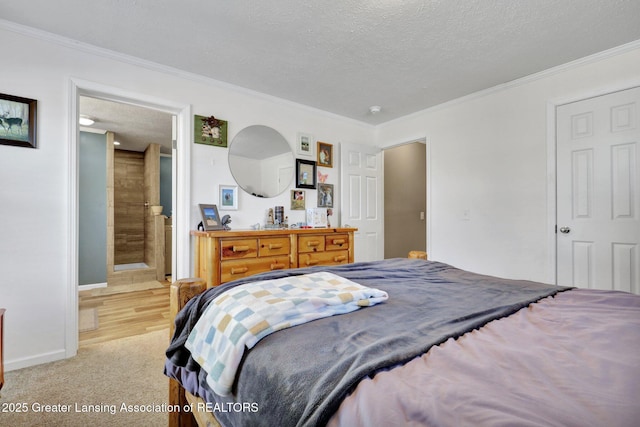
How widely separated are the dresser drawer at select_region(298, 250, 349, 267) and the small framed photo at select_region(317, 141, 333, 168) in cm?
120

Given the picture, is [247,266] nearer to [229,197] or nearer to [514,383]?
[229,197]

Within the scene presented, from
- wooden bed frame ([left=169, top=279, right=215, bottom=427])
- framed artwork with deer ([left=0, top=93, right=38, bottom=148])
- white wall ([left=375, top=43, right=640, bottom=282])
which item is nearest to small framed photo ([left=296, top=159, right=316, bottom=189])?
white wall ([left=375, top=43, right=640, bottom=282])

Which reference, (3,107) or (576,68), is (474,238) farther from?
(3,107)

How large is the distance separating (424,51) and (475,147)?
4.37ft

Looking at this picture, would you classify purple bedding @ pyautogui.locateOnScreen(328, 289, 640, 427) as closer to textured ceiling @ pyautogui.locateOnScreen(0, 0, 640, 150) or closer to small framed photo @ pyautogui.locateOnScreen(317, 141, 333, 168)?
textured ceiling @ pyautogui.locateOnScreen(0, 0, 640, 150)

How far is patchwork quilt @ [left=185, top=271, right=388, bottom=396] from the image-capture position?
0.88 metres

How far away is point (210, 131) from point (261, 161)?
614mm

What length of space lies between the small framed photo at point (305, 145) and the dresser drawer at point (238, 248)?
1431 mm

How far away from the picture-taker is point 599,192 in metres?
2.46

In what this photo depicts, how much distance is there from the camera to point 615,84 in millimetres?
2389

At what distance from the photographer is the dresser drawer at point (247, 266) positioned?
2514 millimetres

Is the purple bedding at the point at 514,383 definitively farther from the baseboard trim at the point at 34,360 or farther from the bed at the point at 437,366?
the baseboard trim at the point at 34,360

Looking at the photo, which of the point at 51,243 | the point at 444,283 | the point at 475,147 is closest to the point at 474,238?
the point at 475,147

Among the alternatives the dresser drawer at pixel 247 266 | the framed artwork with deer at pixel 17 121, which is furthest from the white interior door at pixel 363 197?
the framed artwork with deer at pixel 17 121
